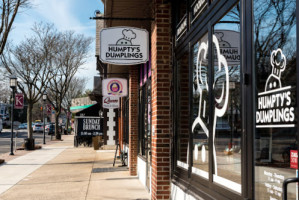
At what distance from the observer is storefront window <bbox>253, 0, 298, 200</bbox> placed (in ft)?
8.14

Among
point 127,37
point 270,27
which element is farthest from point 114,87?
point 270,27

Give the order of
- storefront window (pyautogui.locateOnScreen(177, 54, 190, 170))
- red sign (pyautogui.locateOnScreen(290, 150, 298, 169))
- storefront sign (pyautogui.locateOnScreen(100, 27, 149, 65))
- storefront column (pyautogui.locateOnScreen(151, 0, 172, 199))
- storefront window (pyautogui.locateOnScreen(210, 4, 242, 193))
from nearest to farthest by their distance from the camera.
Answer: red sign (pyautogui.locateOnScreen(290, 150, 298, 169)) < storefront window (pyautogui.locateOnScreen(210, 4, 242, 193)) < storefront window (pyautogui.locateOnScreen(177, 54, 190, 170)) < storefront column (pyautogui.locateOnScreen(151, 0, 172, 199)) < storefront sign (pyautogui.locateOnScreen(100, 27, 149, 65))

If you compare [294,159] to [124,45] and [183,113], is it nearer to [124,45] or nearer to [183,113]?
[183,113]

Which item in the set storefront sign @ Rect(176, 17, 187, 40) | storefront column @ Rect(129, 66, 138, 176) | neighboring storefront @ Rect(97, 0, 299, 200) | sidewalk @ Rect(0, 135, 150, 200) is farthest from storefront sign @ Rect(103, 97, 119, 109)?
storefront sign @ Rect(176, 17, 187, 40)

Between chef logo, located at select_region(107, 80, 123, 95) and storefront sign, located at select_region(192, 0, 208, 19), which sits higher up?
storefront sign, located at select_region(192, 0, 208, 19)

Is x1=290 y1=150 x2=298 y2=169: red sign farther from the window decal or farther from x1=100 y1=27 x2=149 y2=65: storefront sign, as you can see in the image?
x1=100 y1=27 x2=149 y2=65: storefront sign

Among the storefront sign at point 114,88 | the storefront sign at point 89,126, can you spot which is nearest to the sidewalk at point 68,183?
the storefront sign at point 114,88

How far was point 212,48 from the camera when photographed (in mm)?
4172

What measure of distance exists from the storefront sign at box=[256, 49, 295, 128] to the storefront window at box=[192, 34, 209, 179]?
1.59 meters

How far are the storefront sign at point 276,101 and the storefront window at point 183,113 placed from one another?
8.27 feet

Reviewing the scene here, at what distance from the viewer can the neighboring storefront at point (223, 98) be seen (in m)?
2.62

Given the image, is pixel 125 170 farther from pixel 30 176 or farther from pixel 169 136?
pixel 169 136

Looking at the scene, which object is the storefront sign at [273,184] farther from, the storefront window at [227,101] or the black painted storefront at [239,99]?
the storefront window at [227,101]

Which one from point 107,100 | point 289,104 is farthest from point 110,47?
point 107,100
